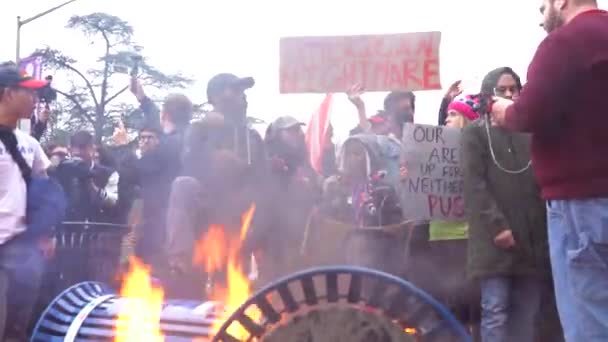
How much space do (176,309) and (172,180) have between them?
2411 mm

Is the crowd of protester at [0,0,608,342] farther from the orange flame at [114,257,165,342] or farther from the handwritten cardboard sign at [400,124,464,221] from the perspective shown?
the orange flame at [114,257,165,342]

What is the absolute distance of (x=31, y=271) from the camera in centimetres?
439

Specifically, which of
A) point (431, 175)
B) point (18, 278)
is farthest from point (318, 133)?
point (18, 278)

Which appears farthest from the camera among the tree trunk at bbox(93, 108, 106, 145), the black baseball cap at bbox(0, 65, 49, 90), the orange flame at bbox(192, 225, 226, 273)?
the tree trunk at bbox(93, 108, 106, 145)

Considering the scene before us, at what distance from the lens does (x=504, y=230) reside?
4164mm

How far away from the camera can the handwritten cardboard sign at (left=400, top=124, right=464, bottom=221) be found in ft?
15.4

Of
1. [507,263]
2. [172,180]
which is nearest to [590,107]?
[507,263]

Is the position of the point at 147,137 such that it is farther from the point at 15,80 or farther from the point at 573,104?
the point at 573,104

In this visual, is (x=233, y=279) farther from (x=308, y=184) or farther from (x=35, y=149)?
(x=308, y=184)

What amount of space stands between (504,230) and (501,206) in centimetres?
17

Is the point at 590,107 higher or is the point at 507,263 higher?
the point at 590,107

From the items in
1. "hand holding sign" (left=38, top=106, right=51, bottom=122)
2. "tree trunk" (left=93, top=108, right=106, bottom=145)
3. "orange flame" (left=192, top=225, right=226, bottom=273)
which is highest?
"tree trunk" (left=93, top=108, right=106, bottom=145)

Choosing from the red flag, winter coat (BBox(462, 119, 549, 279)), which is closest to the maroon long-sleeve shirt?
winter coat (BBox(462, 119, 549, 279))

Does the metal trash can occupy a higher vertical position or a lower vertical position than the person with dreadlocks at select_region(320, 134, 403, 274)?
lower
